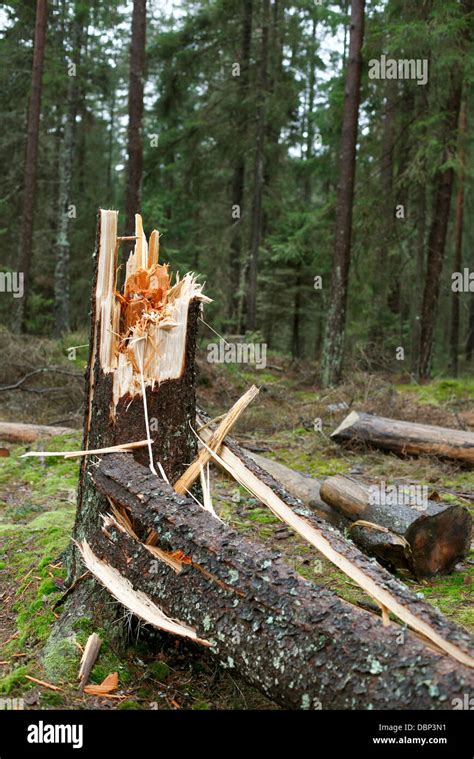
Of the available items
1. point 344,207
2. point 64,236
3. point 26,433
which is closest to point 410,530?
point 26,433

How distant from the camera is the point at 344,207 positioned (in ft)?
44.0

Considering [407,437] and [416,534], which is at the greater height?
[407,437]

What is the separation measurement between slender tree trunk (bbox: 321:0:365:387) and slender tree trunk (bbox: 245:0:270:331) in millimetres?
5886

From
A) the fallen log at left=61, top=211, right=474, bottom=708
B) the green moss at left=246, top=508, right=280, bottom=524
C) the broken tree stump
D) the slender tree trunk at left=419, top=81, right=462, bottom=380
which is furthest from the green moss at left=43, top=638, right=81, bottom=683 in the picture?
the slender tree trunk at left=419, top=81, right=462, bottom=380

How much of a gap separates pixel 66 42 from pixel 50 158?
427 centimetres

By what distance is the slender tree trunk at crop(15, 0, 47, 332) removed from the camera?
15.9 metres

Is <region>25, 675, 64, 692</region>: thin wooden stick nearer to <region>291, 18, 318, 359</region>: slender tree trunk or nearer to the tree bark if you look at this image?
the tree bark

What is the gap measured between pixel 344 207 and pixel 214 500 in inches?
348

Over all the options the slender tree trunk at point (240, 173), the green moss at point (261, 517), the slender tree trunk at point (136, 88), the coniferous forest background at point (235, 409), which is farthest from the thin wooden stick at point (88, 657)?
the slender tree trunk at point (240, 173)

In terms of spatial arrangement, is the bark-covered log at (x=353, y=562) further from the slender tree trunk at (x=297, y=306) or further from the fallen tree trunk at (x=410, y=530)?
the slender tree trunk at (x=297, y=306)

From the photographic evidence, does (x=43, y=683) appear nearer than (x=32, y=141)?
Yes

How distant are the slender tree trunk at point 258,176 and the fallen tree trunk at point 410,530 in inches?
568

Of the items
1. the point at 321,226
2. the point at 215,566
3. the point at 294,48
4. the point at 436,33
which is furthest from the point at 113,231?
the point at 294,48

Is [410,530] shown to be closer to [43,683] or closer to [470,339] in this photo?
[43,683]
